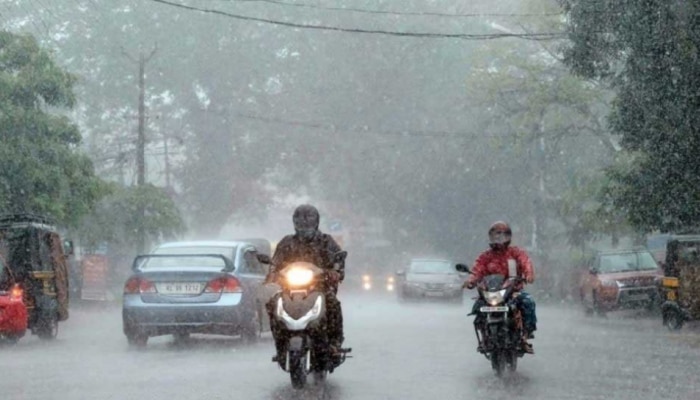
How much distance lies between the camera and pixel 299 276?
12891mm

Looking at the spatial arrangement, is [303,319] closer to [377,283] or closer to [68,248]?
[68,248]

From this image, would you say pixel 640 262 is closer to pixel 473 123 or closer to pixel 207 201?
pixel 473 123

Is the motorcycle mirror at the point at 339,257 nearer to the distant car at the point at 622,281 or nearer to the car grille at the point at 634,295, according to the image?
the distant car at the point at 622,281

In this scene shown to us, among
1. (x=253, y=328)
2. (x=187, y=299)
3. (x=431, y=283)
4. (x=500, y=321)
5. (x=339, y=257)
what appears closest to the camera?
(x=339, y=257)

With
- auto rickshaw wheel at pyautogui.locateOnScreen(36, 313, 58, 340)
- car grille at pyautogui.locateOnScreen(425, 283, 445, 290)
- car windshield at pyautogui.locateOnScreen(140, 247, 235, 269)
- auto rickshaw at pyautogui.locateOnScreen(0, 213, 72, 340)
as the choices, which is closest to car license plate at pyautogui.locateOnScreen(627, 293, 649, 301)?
car grille at pyautogui.locateOnScreen(425, 283, 445, 290)

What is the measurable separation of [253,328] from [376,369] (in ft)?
16.6

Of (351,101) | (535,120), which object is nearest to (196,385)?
(535,120)

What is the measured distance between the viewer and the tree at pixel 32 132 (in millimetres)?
33469

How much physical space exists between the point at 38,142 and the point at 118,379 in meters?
21.3

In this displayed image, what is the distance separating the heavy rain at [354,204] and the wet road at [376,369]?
0.29 ft

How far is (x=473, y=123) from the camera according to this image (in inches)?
2564

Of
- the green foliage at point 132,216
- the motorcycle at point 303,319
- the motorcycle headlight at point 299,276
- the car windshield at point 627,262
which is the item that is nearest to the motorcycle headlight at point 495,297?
the motorcycle at point 303,319

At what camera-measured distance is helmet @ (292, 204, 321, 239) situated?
13.6 m

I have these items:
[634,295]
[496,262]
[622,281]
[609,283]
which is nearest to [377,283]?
[609,283]
